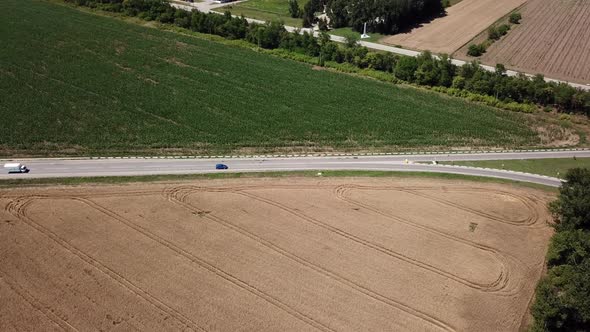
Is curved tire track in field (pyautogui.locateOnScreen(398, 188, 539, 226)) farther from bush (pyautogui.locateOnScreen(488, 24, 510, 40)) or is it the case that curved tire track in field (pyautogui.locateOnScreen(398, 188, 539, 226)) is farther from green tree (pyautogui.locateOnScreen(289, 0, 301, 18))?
green tree (pyautogui.locateOnScreen(289, 0, 301, 18))

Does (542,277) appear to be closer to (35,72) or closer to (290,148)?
(290,148)

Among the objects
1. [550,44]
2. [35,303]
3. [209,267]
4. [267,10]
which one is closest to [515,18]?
[550,44]

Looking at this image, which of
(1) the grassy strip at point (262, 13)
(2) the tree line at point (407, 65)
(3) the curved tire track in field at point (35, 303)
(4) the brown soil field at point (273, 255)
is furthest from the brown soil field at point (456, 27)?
(3) the curved tire track in field at point (35, 303)

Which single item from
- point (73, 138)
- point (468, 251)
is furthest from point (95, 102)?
point (468, 251)

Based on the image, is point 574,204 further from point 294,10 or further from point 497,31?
point 294,10

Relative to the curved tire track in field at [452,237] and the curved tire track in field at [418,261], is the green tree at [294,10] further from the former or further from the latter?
the curved tire track in field at [418,261]
